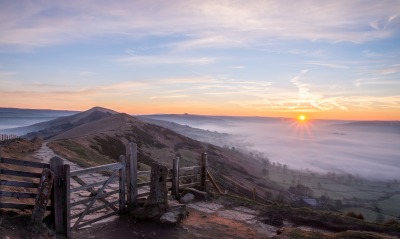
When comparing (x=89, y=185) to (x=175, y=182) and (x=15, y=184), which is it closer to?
(x=15, y=184)

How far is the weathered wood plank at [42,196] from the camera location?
8.68 m

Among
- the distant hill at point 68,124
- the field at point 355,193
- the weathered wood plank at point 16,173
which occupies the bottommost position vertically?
the field at point 355,193

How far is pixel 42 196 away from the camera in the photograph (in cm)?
871

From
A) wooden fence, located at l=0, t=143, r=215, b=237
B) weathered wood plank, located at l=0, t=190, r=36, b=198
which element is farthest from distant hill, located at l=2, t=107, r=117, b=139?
weathered wood plank, located at l=0, t=190, r=36, b=198

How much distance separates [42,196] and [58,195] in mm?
602

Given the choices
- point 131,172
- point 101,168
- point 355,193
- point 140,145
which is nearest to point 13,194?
point 101,168

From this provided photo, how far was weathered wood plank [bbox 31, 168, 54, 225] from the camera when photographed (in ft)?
28.5

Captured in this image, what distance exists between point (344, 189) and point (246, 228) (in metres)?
96.4

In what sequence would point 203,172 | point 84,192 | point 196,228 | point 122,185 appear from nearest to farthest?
point 196,228 → point 122,185 → point 84,192 → point 203,172

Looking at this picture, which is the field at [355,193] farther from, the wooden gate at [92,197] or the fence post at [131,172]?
the wooden gate at [92,197]

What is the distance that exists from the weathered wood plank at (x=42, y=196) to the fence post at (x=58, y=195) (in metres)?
0.37

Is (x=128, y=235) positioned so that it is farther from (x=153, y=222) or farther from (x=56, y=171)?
(x=56, y=171)

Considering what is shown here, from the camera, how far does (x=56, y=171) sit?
926cm

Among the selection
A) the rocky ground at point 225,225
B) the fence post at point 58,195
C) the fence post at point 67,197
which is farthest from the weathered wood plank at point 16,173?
the rocky ground at point 225,225
